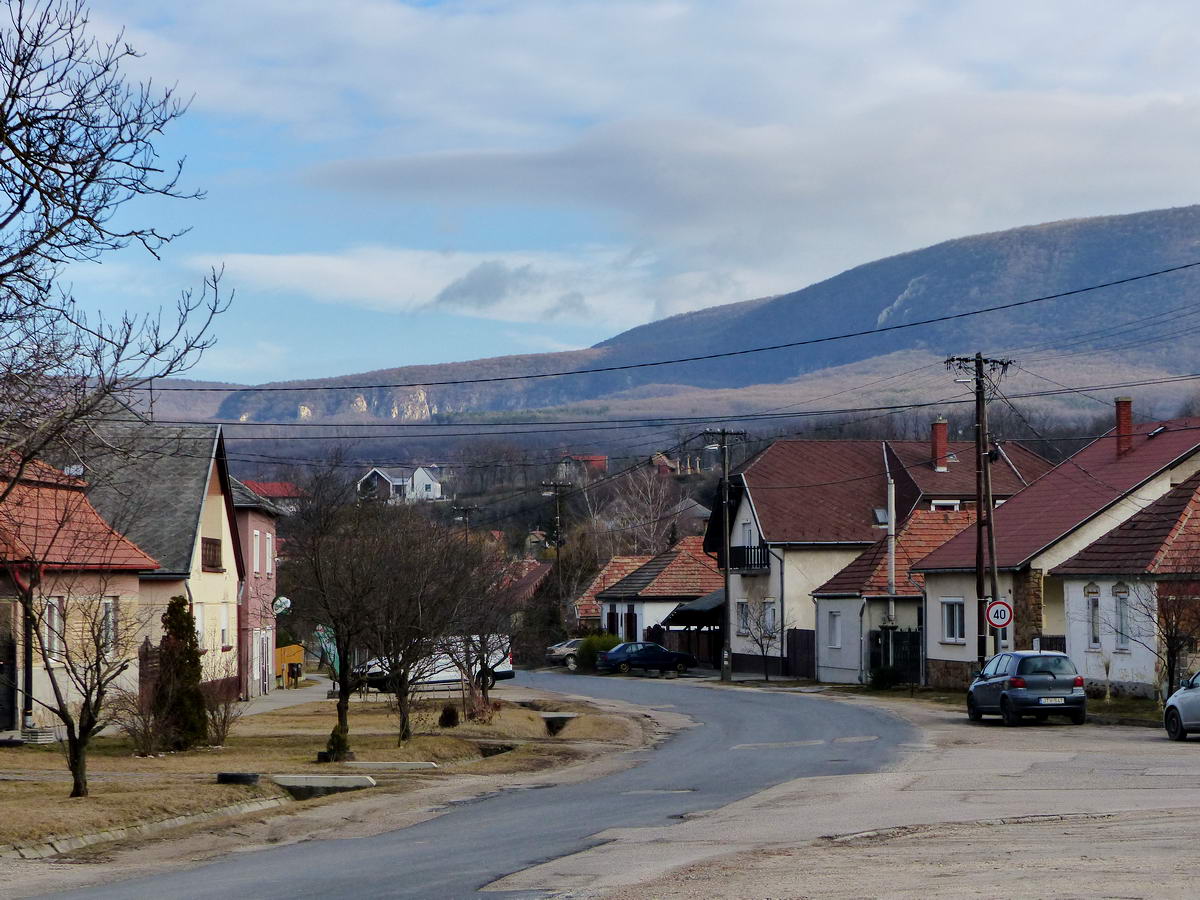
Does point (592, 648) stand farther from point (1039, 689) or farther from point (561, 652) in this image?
point (1039, 689)

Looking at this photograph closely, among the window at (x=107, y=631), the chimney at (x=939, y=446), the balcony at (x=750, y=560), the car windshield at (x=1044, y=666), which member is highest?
the chimney at (x=939, y=446)

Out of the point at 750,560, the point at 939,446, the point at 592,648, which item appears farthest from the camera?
the point at 592,648

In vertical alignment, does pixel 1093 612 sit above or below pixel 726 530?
below

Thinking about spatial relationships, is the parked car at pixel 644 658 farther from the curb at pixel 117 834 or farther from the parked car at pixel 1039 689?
the curb at pixel 117 834

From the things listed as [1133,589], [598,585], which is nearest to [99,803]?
[1133,589]

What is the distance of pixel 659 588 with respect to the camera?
7950cm

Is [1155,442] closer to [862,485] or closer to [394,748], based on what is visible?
[862,485]

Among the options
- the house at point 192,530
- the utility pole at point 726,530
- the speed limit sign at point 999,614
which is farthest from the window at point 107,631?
the utility pole at point 726,530

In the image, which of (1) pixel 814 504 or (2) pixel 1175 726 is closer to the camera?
(2) pixel 1175 726

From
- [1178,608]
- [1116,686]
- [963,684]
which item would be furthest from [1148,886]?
[963,684]

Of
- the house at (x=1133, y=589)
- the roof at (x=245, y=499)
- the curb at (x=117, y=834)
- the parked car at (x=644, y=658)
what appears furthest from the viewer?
the parked car at (x=644, y=658)

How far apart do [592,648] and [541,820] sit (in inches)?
2189

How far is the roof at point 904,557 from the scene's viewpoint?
51500 millimetres

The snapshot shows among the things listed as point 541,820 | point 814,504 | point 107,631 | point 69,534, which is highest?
point 814,504
